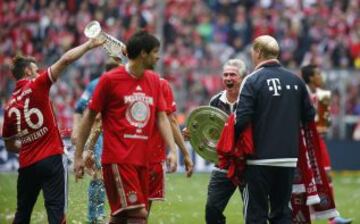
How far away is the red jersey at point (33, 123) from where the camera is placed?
10492 millimetres

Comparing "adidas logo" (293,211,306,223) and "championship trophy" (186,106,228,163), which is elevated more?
"championship trophy" (186,106,228,163)

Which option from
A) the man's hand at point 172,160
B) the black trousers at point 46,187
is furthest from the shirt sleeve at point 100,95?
the black trousers at point 46,187

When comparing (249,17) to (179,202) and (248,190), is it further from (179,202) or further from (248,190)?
(248,190)

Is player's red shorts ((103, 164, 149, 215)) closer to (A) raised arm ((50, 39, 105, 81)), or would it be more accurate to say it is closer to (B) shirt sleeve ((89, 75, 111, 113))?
(B) shirt sleeve ((89, 75, 111, 113))

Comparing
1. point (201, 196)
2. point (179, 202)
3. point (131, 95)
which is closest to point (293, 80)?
point (131, 95)

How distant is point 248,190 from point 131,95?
1733 millimetres

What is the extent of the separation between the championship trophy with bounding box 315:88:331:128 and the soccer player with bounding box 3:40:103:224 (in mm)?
5969

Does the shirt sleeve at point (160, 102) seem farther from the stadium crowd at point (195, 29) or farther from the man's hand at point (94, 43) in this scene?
the stadium crowd at point (195, 29)

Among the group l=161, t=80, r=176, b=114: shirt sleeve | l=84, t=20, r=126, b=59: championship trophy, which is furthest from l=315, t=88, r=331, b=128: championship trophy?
l=84, t=20, r=126, b=59: championship trophy

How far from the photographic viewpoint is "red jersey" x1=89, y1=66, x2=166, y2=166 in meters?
9.54

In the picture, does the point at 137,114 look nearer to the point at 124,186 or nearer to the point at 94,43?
the point at 124,186

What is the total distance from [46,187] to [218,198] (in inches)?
83.9

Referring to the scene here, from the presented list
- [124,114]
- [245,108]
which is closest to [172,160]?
[124,114]

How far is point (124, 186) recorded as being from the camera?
9.59 metres
